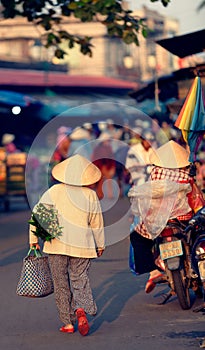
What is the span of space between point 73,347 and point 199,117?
4603 millimetres

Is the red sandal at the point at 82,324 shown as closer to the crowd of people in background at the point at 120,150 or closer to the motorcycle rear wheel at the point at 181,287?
the motorcycle rear wheel at the point at 181,287

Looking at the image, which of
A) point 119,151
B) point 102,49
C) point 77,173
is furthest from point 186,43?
point 102,49

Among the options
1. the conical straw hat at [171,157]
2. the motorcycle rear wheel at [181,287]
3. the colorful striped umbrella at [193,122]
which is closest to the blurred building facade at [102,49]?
the colorful striped umbrella at [193,122]

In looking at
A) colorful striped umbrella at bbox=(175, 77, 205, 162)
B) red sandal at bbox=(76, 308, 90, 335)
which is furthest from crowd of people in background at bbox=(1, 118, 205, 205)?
red sandal at bbox=(76, 308, 90, 335)

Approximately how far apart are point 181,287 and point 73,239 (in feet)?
4.60

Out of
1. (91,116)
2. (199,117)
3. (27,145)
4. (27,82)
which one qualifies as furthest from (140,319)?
(27,82)

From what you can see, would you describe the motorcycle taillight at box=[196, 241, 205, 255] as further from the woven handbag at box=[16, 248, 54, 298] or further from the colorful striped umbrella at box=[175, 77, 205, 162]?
the colorful striped umbrella at box=[175, 77, 205, 162]

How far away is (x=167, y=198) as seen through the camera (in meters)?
9.14

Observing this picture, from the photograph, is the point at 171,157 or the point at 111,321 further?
the point at 171,157

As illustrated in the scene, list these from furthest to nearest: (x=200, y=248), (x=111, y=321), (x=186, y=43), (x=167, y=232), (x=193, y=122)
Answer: (x=186, y=43)
(x=193, y=122)
(x=167, y=232)
(x=111, y=321)
(x=200, y=248)

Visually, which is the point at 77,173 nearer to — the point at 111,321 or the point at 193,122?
the point at 111,321

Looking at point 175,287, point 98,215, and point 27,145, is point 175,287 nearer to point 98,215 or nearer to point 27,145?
point 98,215

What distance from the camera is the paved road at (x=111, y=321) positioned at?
762cm

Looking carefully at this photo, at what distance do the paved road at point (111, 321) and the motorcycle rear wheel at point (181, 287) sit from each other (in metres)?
0.11
